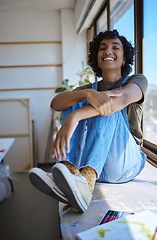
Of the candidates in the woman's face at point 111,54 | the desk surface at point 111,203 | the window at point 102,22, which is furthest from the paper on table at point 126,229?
the window at point 102,22

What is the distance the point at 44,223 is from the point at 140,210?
1.72 meters

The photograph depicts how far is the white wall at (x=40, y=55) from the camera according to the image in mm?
4691

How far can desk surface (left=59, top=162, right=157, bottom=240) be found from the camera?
43.5 inches

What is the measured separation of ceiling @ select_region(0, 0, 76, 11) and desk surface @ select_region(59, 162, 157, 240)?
3467 mm

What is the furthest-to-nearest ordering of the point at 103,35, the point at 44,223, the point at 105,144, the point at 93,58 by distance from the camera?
1. the point at 44,223
2. the point at 93,58
3. the point at 103,35
4. the point at 105,144

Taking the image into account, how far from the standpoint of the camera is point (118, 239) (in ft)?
3.11

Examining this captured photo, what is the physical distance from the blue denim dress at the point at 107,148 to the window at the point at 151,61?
0.65 meters

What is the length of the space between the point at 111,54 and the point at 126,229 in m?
1.10

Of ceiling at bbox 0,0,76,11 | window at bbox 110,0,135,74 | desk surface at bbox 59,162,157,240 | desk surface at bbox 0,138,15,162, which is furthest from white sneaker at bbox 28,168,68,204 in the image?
ceiling at bbox 0,0,76,11

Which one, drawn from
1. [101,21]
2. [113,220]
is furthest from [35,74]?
[113,220]

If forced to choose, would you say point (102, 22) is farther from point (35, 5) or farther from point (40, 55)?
point (40, 55)

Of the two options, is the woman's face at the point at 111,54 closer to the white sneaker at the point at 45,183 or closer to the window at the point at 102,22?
the white sneaker at the point at 45,183

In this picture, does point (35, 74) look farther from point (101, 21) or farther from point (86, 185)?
point (86, 185)

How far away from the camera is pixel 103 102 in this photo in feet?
4.33
